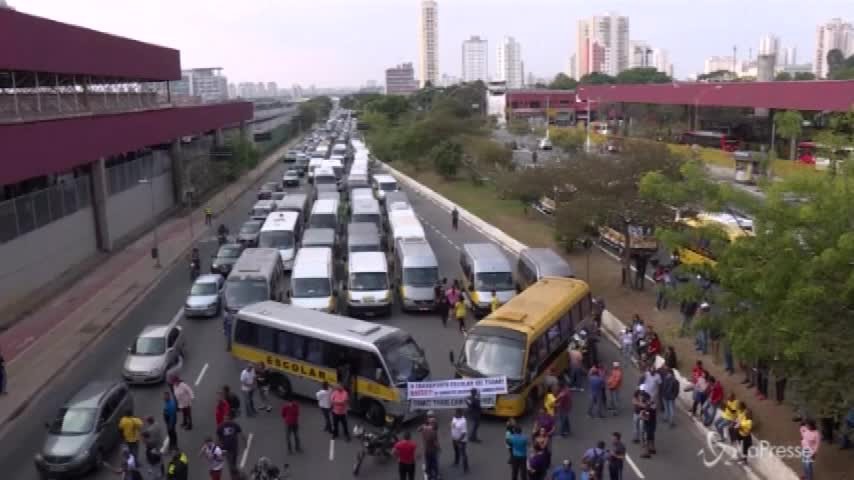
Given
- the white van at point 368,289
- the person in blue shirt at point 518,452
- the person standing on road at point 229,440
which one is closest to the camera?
the person in blue shirt at point 518,452

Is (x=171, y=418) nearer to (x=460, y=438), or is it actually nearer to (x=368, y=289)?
(x=460, y=438)

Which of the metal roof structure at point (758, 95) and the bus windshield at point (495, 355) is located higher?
the metal roof structure at point (758, 95)

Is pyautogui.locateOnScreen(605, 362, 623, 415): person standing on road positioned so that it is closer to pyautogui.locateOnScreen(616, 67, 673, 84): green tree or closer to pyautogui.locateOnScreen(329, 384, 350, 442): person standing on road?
pyautogui.locateOnScreen(329, 384, 350, 442): person standing on road

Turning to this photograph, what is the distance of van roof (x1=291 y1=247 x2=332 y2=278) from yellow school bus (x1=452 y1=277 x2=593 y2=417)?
7.72 m

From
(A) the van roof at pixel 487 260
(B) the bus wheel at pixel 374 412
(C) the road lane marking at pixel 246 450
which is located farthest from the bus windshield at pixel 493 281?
(C) the road lane marking at pixel 246 450

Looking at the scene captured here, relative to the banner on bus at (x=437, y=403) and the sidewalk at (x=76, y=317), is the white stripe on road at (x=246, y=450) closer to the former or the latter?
the banner on bus at (x=437, y=403)

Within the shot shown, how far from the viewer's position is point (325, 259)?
26359 mm

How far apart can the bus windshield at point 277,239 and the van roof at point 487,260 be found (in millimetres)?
7881

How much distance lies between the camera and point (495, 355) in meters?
17.3

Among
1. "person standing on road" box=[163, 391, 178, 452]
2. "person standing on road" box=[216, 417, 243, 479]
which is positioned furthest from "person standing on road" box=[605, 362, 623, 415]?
"person standing on road" box=[163, 391, 178, 452]

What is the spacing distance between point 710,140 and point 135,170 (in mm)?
44169

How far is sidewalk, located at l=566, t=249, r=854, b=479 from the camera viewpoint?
14336 millimetres

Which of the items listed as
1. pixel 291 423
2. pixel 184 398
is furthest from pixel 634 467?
pixel 184 398

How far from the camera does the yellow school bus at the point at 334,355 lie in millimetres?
16562
